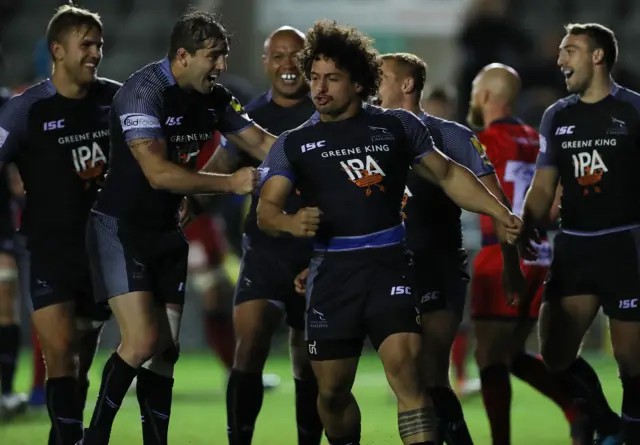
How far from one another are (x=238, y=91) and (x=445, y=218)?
6857 mm

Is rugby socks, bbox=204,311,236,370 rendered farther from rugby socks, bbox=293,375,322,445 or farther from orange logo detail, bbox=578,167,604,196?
orange logo detail, bbox=578,167,604,196

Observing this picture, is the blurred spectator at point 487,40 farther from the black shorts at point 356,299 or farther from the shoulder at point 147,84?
the black shorts at point 356,299

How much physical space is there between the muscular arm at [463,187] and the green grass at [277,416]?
249cm

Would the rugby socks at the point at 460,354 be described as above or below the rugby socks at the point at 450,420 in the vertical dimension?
below

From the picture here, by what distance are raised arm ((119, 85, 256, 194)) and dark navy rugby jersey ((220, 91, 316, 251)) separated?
3.57ft

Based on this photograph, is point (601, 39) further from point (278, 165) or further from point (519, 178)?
point (278, 165)

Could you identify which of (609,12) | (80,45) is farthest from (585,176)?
(609,12)

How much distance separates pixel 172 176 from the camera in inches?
267

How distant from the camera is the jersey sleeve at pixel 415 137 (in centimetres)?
658

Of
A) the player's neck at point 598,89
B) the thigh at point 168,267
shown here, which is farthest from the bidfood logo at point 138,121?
the player's neck at point 598,89

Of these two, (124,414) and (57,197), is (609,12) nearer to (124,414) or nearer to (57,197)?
(124,414)

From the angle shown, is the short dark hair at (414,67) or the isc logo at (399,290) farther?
the short dark hair at (414,67)

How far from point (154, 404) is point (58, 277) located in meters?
0.87

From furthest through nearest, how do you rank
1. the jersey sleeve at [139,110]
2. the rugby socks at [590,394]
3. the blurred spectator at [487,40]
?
the blurred spectator at [487,40] → the rugby socks at [590,394] → the jersey sleeve at [139,110]
